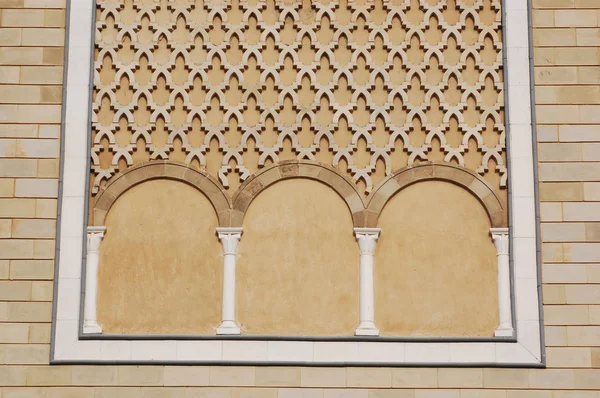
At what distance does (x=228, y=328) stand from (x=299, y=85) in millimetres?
A: 2046

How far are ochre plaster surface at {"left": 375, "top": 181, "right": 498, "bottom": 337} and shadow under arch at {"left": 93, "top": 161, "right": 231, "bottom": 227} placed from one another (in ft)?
4.15

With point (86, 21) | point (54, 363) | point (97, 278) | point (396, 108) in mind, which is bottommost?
point (54, 363)

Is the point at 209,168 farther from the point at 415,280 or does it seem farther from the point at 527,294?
the point at 527,294

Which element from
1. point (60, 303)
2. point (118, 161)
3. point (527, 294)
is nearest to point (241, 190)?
point (118, 161)

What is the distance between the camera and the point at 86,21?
10180 mm

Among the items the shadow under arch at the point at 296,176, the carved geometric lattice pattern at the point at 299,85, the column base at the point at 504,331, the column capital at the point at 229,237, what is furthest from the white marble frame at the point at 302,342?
the shadow under arch at the point at 296,176

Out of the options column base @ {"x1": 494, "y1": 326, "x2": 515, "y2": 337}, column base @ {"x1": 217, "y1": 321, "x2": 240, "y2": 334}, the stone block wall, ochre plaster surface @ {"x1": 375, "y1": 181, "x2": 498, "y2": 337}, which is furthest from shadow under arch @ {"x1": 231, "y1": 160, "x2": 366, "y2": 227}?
column base @ {"x1": 494, "y1": 326, "x2": 515, "y2": 337}

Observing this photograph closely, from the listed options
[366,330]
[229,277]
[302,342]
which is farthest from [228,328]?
[366,330]

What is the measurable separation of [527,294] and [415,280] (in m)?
0.86

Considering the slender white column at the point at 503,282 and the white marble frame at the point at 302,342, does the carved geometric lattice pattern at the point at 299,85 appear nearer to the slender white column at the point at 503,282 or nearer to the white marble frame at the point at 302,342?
the white marble frame at the point at 302,342

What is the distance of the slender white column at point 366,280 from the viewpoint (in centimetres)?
958

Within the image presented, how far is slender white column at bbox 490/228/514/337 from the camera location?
9578mm

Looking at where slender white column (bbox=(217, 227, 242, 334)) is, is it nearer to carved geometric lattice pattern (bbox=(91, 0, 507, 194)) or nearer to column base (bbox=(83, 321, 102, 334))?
carved geometric lattice pattern (bbox=(91, 0, 507, 194))

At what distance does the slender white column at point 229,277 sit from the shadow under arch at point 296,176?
9 cm
